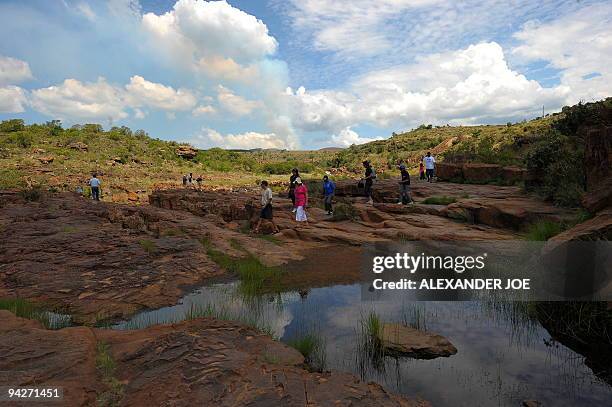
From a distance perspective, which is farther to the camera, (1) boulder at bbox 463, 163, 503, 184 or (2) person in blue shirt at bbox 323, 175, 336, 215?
(1) boulder at bbox 463, 163, 503, 184

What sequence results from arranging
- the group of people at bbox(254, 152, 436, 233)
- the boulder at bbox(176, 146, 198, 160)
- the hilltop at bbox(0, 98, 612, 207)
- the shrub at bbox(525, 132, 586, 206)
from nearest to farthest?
the shrub at bbox(525, 132, 586, 206)
the group of people at bbox(254, 152, 436, 233)
the hilltop at bbox(0, 98, 612, 207)
the boulder at bbox(176, 146, 198, 160)

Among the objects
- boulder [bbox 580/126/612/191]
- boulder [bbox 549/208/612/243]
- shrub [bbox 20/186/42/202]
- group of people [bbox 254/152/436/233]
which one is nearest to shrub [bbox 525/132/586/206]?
boulder [bbox 580/126/612/191]

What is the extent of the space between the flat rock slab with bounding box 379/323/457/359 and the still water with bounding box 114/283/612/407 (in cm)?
11

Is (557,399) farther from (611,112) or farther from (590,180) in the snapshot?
(611,112)

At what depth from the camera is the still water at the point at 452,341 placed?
4.24 metres

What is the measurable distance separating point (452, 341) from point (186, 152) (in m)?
51.4

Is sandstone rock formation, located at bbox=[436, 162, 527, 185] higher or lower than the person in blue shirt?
higher

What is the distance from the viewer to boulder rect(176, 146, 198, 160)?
5247 cm

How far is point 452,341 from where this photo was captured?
5473 mm

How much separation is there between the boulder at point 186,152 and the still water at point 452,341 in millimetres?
47364

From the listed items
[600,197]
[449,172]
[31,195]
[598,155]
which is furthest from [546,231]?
[31,195]

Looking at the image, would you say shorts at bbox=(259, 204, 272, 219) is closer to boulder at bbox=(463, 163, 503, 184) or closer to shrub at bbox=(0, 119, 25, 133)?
boulder at bbox=(463, 163, 503, 184)

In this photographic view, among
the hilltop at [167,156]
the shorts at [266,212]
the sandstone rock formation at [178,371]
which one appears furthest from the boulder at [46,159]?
the sandstone rock formation at [178,371]

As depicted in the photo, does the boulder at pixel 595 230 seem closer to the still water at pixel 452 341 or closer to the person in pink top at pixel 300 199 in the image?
the still water at pixel 452 341
